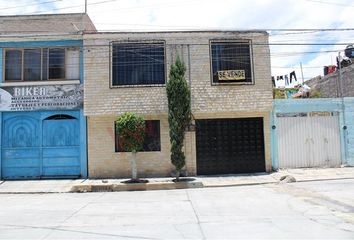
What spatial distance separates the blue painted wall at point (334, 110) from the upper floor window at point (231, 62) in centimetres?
200

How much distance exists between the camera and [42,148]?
17156 millimetres

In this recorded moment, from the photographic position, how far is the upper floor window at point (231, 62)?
17141 mm

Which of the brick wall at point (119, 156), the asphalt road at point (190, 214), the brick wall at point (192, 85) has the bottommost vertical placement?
the asphalt road at point (190, 214)

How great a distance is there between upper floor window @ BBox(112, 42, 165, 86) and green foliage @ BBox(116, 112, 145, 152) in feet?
7.43

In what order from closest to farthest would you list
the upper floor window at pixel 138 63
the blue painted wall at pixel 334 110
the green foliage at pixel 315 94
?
the upper floor window at pixel 138 63 < the blue painted wall at pixel 334 110 < the green foliage at pixel 315 94

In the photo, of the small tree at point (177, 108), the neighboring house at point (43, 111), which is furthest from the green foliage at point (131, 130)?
the neighboring house at point (43, 111)

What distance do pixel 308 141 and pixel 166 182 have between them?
695 centimetres

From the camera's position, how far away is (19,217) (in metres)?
9.55

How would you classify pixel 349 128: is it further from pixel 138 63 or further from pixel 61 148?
pixel 61 148

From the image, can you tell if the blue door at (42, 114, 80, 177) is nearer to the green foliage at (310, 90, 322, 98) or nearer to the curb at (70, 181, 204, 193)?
the curb at (70, 181, 204, 193)

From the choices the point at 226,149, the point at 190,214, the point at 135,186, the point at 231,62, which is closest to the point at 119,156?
the point at 135,186

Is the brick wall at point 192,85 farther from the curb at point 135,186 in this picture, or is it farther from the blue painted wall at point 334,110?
the curb at point 135,186

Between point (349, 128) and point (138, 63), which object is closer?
point (138, 63)

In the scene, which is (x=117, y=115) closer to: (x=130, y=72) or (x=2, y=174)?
(x=130, y=72)
